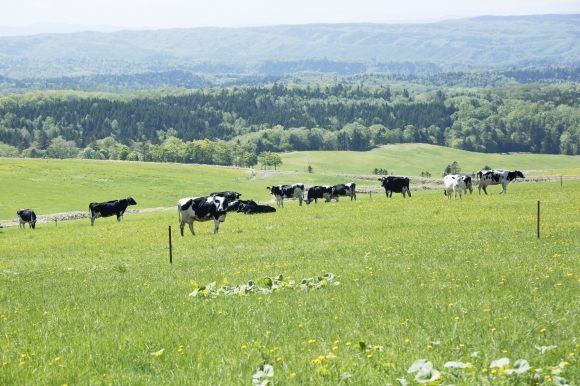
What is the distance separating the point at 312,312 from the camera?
41.7 feet

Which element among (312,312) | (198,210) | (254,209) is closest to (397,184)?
(254,209)

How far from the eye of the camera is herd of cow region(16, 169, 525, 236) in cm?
3541

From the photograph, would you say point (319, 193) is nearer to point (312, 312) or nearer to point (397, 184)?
point (397, 184)

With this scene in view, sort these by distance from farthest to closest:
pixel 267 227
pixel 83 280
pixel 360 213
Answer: pixel 360 213, pixel 267 227, pixel 83 280

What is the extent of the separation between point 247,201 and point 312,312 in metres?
41.8

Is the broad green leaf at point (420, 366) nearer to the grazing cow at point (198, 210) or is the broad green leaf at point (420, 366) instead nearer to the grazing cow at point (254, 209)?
the grazing cow at point (198, 210)

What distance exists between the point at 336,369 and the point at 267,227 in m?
25.7

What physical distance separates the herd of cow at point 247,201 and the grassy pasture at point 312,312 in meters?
8.67

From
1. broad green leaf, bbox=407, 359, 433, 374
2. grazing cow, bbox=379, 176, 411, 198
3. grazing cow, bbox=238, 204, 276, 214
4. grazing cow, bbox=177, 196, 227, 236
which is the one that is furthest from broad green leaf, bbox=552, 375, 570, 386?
grazing cow, bbox=379, 176, 411, 198

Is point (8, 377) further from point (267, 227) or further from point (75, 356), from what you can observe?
point (267, 227)

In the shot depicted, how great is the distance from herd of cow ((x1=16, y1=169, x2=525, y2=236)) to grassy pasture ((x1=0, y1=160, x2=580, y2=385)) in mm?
8667

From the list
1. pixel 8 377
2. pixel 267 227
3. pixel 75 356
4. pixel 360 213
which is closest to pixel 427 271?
pixel 75 356

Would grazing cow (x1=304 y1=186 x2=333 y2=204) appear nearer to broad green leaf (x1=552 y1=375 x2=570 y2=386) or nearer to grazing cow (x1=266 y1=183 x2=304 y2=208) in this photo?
grazing cow (x1=266 y1=183 x2=304 y2=208)

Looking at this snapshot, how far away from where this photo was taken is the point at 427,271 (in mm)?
16797
